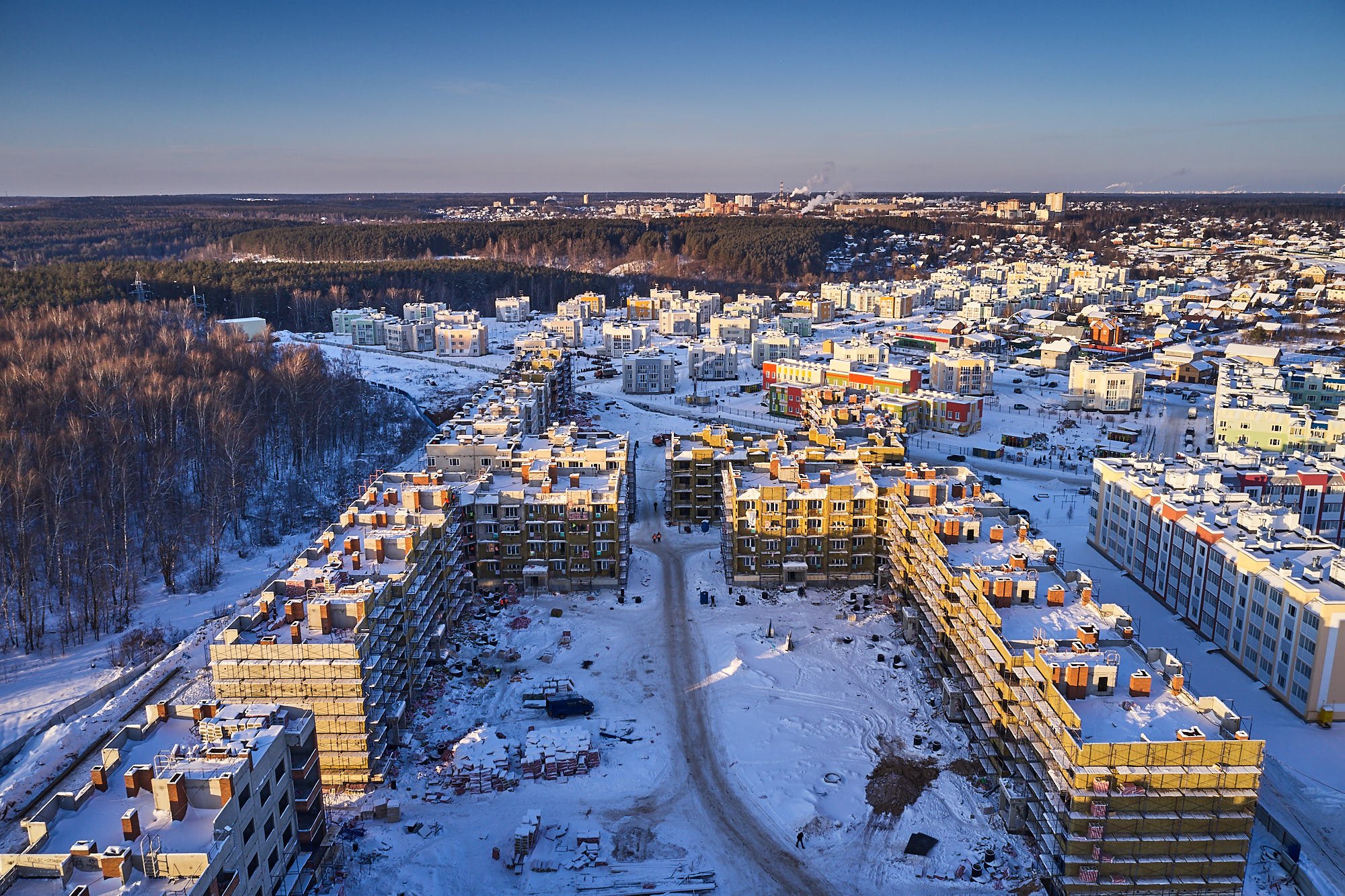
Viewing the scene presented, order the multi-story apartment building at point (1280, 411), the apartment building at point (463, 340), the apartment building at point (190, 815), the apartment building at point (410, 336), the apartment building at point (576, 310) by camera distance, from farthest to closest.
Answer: the apartment building at point (576, 310)
the apartment building at point (410, 336)
the apartment building at point (463, 340)
the multi-story apartment building at point (1280, 411)
the apartment building at point (190, 815)

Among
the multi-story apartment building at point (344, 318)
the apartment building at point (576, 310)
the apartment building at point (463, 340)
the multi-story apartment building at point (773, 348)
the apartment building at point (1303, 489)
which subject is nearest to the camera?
the apartment building at point (1303, 489)

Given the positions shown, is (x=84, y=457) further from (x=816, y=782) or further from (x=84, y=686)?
(x=816, y=782)

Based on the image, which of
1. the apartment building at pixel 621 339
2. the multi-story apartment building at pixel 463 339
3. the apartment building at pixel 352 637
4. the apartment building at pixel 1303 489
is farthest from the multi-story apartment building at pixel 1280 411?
the multi-story apartment building at pixel 463 339

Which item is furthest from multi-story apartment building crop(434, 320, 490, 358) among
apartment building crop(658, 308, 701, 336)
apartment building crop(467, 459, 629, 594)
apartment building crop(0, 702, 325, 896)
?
apartment building crop(0, 702, 325, 896)

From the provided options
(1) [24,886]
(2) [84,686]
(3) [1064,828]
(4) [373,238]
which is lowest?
(2) [84,686]

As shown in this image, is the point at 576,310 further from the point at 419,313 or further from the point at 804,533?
the point at 804,533

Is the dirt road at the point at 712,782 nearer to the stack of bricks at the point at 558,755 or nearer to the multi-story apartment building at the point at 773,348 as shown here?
the stack of bricks at the point at 558,755

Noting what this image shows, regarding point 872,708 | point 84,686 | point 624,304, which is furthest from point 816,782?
point 624,304
